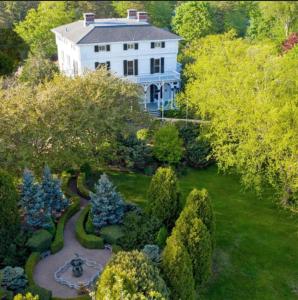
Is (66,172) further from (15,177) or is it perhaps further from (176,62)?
(176,62)

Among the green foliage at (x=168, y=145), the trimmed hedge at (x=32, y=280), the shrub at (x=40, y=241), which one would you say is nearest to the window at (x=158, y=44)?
the green foliage at (x=168, y=145)

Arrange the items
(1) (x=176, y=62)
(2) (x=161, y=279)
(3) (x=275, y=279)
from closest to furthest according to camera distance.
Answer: (2) (x=161, y=279) → (3) (x=275, y=279) → (1) (x=176, y=62)

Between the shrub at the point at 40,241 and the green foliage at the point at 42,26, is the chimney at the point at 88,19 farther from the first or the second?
the shrub at the point at 40,241

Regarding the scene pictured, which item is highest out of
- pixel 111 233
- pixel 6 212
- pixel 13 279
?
pixel 6 212

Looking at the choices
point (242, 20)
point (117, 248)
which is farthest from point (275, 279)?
point (242, 20)

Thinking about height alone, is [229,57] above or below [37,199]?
above

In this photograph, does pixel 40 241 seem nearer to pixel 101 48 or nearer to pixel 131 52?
pixel 101 48

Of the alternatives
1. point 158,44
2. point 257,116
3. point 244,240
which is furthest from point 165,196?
point 158,44
